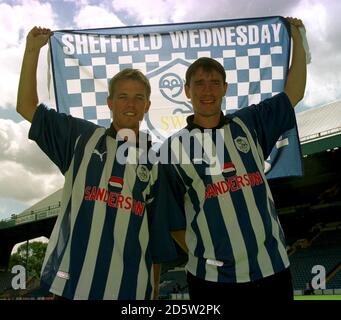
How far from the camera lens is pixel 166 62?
3.29 m

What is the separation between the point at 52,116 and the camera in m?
2.41

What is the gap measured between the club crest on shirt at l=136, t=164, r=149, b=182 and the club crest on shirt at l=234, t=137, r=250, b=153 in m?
0.49

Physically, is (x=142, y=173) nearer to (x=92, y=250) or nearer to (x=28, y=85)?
(x=92, y=250)

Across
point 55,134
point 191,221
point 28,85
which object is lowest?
point 191,221

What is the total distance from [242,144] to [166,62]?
1204mm

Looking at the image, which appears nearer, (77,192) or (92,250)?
(92,250)

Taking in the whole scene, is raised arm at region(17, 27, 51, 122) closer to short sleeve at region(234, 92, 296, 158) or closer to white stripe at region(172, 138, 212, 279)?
white stripe at region(172, 138, 212, 279)

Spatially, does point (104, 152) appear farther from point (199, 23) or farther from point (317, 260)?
point (317, 260)

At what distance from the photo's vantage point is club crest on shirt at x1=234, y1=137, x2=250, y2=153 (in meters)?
2.34

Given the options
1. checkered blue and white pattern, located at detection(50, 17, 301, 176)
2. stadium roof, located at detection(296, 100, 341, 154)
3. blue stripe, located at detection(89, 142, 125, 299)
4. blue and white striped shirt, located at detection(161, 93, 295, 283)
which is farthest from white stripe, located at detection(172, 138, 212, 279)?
stadium roof, located at detection(296, 100, 341, 154)

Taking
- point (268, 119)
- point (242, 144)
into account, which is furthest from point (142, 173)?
point (268, 119)

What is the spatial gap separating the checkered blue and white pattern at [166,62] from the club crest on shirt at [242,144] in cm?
91

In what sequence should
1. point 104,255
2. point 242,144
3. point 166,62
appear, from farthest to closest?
point 166,62 < point 242,144 < point 104,255
